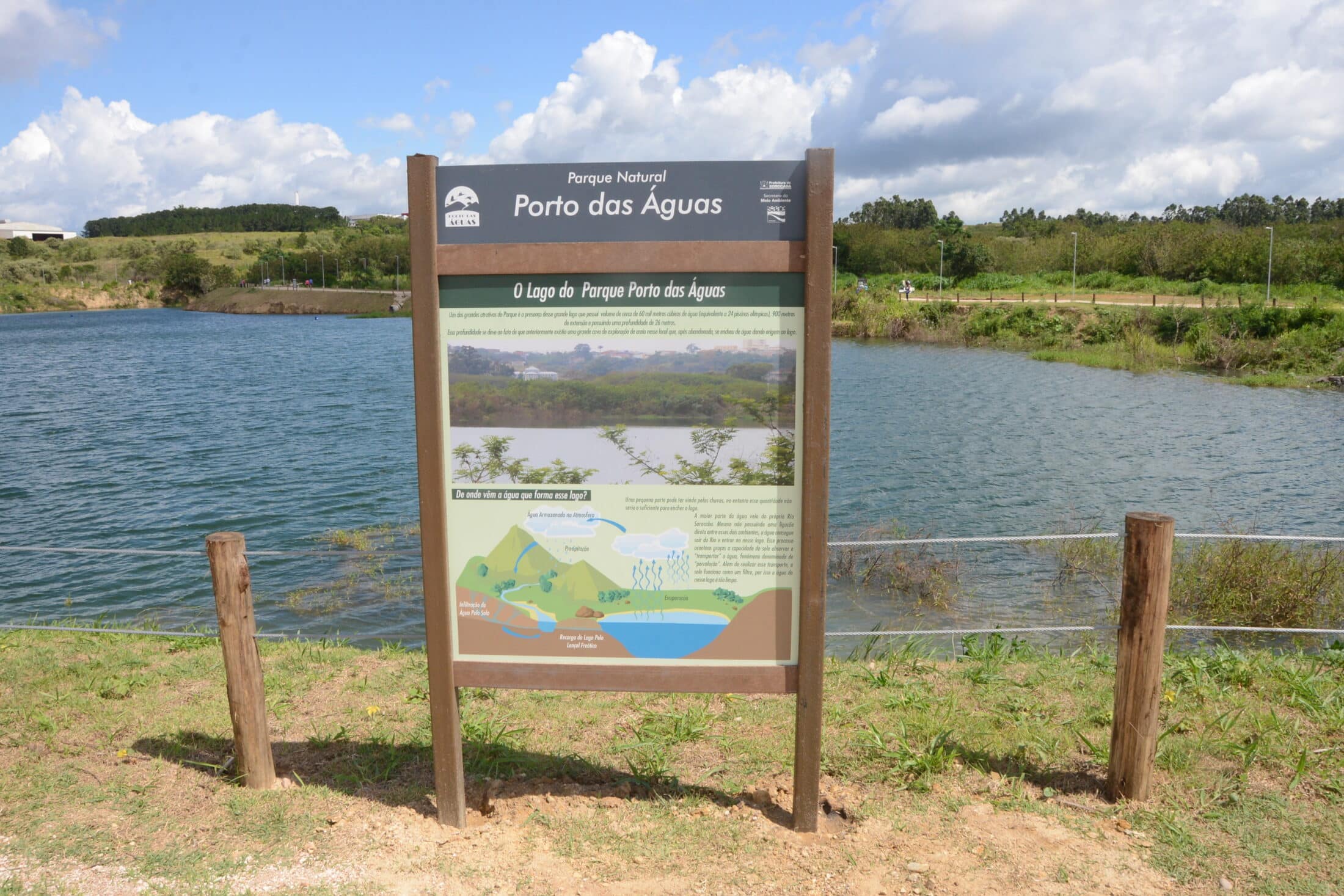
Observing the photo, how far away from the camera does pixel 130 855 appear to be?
3.86m

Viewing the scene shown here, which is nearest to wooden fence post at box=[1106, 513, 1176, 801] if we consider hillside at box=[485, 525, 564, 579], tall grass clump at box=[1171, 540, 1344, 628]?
hillside at box=[485, 525, 564, 579]

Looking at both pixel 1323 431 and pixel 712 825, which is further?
pixel 1323 431

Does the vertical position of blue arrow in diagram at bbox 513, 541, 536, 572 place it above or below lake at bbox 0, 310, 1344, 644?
above

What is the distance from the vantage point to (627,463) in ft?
13.0

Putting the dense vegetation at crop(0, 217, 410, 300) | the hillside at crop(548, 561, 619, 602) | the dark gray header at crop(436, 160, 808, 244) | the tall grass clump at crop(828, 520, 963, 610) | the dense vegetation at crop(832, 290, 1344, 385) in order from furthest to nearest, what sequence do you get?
the dense vegetation at crop(0, 217, 410, 300)
the dense vegetation at crop(832, 290, 1344, 385)
the tall grass clump at crop(828, 520, 963, 610)
the hillside at crop(548, 561, 619, 602)
the dark gray header at crop(436, 160, 808, 244)

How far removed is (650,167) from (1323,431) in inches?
1091

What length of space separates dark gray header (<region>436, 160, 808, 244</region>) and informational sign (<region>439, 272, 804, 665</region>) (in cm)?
18

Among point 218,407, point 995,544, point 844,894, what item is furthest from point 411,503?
point 218,407

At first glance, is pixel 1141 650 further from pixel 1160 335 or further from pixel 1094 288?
pixel 1094 288

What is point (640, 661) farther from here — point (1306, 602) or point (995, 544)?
point (995, 544)

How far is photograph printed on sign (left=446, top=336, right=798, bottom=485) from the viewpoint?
387 centimetres

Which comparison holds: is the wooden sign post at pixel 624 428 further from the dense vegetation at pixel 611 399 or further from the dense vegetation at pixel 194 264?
the dense vegetation at pixel 194 264

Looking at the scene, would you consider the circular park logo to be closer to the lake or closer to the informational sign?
the informational sign

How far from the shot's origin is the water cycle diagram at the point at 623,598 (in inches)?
157
